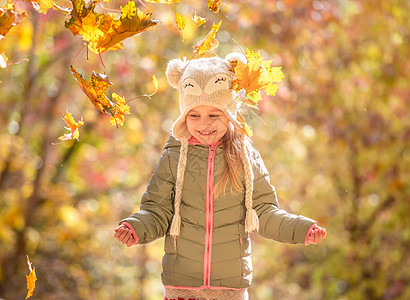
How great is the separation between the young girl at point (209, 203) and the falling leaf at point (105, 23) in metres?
0.36

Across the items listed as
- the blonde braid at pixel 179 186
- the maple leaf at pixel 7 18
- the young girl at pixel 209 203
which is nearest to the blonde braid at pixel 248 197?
the young girl at pixel 209 203

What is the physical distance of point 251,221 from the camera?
1.78 m

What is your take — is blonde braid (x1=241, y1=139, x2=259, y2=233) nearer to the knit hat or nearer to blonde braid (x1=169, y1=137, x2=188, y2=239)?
the knit hat

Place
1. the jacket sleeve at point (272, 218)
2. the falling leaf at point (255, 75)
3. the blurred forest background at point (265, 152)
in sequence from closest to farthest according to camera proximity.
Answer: the falling leaf at point (255, 75)
the jacket sleeve at point (272, 218)
the blurred forest background at point (265, 152)

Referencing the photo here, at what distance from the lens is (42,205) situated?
18.6 feet

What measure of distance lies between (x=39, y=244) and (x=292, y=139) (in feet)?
8.27

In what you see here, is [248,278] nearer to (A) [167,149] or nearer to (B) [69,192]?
(A) [167,149]

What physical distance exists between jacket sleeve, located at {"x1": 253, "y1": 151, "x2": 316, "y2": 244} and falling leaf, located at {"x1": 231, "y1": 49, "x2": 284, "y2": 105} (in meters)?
0.30

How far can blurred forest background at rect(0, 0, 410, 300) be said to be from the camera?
196 inches

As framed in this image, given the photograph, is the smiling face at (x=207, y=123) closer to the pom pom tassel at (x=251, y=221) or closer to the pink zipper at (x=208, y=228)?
the pink zipper at (x=208, y=228)

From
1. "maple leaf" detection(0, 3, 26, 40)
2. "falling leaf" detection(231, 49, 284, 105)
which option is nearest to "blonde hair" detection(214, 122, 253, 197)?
"falling leaf" detection(231, 49, 284, 105)

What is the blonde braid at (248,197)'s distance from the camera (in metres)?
1.78

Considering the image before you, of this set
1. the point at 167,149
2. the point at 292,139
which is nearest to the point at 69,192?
the point at 292,139

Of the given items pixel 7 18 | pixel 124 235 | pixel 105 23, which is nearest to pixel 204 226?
pixel 124 235
